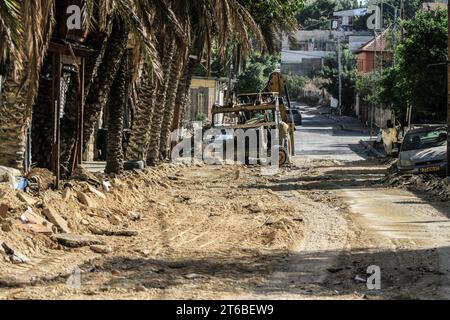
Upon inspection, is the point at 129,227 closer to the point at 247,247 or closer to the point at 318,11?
the point at 247,247

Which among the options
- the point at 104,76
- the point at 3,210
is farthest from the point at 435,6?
the point at 3,210

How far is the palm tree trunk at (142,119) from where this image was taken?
82.8 feet

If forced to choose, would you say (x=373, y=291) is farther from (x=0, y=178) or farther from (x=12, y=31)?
(x=0, y=178)

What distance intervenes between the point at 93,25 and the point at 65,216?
4992mm

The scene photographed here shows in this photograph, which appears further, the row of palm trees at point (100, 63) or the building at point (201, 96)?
the building at point (201, 96)

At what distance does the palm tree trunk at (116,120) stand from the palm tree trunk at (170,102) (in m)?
4.91

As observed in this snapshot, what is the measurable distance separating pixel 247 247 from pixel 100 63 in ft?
24.9

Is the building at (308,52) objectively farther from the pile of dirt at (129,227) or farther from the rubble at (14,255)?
the rubble at (14,255)

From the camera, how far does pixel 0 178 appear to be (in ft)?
46.1

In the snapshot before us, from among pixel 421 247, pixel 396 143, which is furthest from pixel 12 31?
pixel 396 143

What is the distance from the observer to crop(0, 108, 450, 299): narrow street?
952 cm

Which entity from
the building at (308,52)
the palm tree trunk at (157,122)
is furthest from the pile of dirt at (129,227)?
the building at (308,52)

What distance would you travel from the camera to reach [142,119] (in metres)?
25.3

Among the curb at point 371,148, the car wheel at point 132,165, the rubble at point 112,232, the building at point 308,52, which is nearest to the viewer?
the rubble at point 112,232
